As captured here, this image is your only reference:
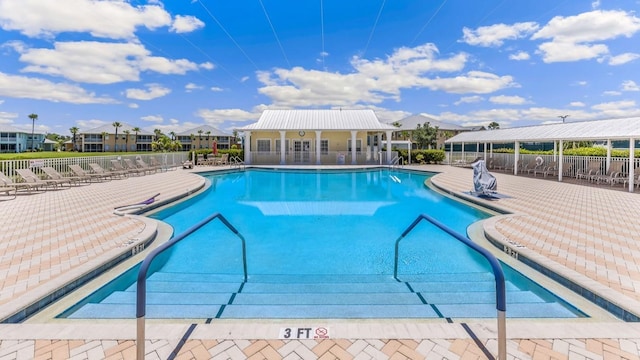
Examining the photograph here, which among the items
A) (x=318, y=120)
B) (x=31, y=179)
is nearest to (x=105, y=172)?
(x=31, y=179)

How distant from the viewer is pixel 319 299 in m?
3.86

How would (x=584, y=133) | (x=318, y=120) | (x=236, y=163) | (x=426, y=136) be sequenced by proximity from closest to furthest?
1. (x=584, y=133)
2. (x=236, y=163)
3. (x=318, y=120)
4. (x=426, y=136)

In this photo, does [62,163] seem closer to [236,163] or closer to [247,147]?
[236,163]

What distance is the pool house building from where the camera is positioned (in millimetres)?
25109

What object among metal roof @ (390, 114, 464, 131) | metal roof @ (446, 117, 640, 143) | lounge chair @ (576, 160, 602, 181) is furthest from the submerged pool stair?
metal roof @ (390, 114, 464, 131)

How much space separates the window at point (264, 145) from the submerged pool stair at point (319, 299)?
22.9m

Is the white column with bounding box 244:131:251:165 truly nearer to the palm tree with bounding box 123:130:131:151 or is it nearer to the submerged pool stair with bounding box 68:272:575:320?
the submerged pool stair with bounding box 68:272:575:320

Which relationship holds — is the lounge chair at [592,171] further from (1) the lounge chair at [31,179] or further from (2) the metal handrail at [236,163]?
(1) the lounge chair at [31,179]

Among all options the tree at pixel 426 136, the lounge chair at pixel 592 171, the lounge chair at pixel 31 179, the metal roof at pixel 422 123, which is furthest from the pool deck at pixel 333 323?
the metal roof at pixel 422 123

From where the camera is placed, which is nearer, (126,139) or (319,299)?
(319,299)

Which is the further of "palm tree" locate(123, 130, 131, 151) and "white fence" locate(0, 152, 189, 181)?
"palm tree" locate(123, 130, 131, 151)

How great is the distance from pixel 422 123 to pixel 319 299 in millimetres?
57632

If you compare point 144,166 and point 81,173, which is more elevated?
point 144,166

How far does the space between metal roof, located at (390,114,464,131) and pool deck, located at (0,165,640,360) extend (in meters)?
50.6
